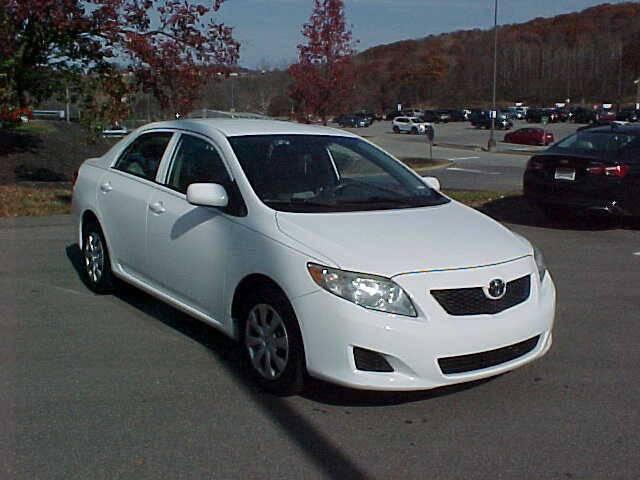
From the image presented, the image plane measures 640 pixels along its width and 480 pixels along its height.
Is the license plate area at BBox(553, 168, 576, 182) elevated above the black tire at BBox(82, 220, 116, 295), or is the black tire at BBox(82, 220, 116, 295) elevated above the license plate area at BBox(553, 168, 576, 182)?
the license plate area at BBox(553, 168, 576, 182)

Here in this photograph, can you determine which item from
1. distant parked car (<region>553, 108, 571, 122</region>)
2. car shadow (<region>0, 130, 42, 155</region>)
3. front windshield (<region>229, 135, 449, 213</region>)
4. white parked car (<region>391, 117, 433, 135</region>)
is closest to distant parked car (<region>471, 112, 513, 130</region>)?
white parked car (<region>391, 117, 433, 135</region>)

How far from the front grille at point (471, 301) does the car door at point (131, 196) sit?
2.60m

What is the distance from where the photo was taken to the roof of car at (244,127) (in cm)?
592

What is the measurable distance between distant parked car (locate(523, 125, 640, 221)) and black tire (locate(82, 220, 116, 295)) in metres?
6.40

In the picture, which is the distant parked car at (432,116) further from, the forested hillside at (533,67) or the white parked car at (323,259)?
the white parked car at (323,259)

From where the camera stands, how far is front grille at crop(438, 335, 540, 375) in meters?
4.48

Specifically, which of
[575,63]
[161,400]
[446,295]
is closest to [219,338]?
[161,400]

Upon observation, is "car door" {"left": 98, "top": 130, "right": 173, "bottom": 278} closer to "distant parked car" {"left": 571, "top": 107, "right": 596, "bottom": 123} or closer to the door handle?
the door handle

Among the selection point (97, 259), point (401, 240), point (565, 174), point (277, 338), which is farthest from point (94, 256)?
point (565, 174)

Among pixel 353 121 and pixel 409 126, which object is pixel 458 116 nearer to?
pixel 353 121

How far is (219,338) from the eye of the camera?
19.7ft

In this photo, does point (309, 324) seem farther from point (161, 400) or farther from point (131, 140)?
point (131, 140)

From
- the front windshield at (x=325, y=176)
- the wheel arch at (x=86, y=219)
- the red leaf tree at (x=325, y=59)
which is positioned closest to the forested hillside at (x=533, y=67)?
the red leaf tree at (x=325, y=59)

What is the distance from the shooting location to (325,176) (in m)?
5.76
